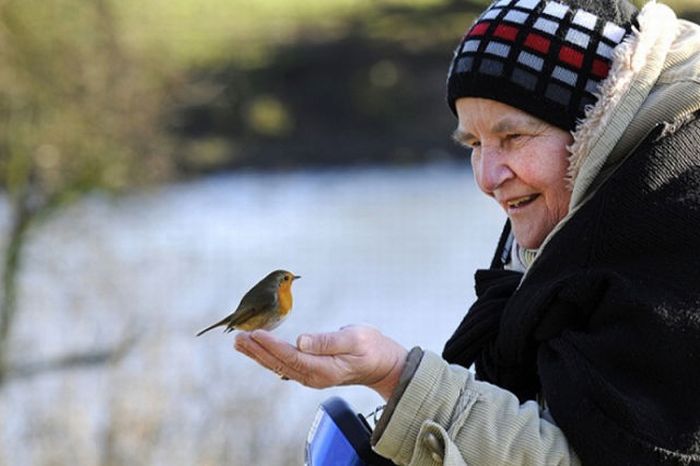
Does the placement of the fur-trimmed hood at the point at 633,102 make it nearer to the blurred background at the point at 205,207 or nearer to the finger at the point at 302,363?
the finger at the point at 302,363

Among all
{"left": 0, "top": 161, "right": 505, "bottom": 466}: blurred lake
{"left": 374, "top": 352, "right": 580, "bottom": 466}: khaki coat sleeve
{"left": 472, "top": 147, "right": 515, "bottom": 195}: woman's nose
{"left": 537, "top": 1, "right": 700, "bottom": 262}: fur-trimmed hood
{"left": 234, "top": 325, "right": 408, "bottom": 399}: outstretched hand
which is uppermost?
{"left": 537, "top": 1, "right": 700, "bottom": 262}: fur-trimmed hood

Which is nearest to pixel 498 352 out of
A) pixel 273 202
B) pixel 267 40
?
pixel 273 202

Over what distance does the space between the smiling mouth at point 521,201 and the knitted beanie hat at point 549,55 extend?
0.36 ft

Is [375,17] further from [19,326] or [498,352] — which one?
[498,352]

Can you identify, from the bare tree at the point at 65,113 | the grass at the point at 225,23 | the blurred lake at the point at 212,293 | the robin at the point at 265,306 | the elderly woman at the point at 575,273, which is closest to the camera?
the elderly woman at the point at 575,273

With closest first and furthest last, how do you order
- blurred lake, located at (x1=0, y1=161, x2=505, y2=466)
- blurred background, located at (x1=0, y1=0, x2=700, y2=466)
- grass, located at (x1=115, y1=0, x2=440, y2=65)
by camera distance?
blurred lake, located at (x1=0, y1=161, x2=505, y2=466) < blurred background, located at (x1=0, y1=0, x2=700, y2=466) < grass, located at (x1=115, y1=0, x2=440, y2=65)

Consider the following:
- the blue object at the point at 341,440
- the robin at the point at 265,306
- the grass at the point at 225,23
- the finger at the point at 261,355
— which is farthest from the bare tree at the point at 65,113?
the finger at the point at 261,355

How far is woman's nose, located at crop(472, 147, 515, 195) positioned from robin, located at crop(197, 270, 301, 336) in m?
0.34

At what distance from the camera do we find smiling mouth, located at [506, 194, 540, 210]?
1726 mm

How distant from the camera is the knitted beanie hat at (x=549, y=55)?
165 cm

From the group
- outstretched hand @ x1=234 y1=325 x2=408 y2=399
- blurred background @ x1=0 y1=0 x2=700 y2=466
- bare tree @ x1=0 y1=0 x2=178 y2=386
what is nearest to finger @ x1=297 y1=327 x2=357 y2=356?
outstretched hand @ x1=234 y1=325 x2=408 y2=399

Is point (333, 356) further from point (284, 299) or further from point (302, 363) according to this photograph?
point (284, 299)

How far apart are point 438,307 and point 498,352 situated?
24.8 ft

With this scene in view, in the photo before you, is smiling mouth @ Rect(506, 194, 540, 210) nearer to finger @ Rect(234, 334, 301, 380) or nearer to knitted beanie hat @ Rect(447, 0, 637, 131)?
knitted beanie hat @ Rect(447, 0, 637, 131)
